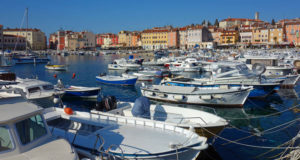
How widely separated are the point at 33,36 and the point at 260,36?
99975mm

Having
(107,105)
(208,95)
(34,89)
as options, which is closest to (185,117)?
(107,105)

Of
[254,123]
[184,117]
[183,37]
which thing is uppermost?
[183,37]

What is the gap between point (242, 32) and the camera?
10850 centimetres

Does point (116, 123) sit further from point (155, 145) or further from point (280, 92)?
point (280, 92)

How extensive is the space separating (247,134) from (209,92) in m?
4.91

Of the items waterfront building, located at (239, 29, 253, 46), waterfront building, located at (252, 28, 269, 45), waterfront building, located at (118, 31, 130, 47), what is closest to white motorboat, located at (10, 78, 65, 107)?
waterfront building, located at (252, 28, 269, 45)

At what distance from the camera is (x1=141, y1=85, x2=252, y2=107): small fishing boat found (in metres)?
16.9

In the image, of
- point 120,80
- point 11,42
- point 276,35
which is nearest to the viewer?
point 120,80

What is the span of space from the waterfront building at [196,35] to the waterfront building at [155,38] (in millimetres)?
10615

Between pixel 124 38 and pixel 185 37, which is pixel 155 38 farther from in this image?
pixel 124 38

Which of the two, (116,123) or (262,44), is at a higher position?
(262,44)

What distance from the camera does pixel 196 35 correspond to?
113438mm

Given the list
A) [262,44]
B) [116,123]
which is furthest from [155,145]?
[262,44]

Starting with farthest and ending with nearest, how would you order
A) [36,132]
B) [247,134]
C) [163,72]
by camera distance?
[163,72]
[247,134]
[36,132]
